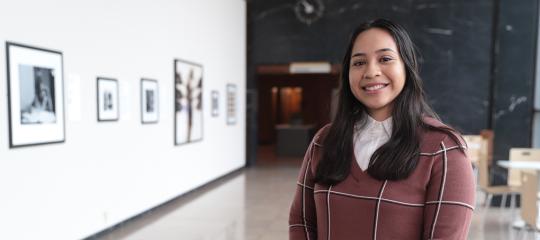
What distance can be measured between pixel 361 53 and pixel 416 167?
36cm

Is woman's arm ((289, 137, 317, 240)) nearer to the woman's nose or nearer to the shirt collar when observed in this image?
the shirt collar

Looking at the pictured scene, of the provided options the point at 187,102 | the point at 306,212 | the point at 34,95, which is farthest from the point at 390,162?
the point at 187,102

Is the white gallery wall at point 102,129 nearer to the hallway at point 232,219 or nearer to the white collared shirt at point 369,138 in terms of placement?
the hallway at point 232,219

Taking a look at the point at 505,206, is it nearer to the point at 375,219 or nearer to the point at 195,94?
the point at 195,94

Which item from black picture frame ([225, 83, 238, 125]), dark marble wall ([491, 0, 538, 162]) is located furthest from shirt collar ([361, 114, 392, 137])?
dark marble wall ([491, 0, 538, 162])

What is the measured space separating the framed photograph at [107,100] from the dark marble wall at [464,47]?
6.25 m

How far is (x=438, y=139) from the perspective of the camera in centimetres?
117

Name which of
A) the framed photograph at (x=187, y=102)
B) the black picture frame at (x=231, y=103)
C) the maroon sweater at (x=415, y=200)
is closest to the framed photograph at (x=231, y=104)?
the black picture frame at (x=231, y=103)

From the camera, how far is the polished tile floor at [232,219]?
4.99 meters

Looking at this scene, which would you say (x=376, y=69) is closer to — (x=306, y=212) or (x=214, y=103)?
(x=306, y=212)

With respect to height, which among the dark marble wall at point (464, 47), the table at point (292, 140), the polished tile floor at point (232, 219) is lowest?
the polished tile floor at point (232, 219)

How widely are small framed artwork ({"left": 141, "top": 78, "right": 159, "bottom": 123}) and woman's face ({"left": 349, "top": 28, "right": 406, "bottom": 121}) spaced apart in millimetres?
4965

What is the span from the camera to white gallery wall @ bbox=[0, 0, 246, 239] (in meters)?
3.80

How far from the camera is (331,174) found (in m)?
1.26
